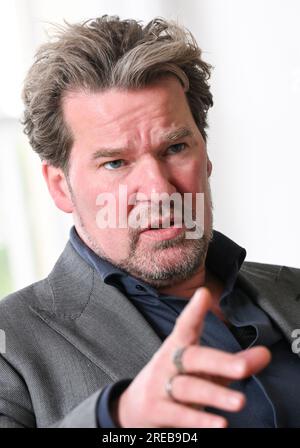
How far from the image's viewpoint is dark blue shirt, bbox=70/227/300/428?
47.4 inches

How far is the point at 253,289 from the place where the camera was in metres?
1.44

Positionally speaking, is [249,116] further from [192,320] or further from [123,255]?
[192,320]

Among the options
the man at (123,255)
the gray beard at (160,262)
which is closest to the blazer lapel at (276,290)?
the man at (123,255)

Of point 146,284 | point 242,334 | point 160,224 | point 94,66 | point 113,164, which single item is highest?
point 94,66

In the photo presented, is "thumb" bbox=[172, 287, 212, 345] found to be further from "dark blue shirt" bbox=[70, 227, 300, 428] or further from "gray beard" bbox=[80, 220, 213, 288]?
"gray beard" bbox=[80, 220, 213, 288]

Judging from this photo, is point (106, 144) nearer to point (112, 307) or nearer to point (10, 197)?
point (112, 307)

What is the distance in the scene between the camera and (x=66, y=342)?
1219mm

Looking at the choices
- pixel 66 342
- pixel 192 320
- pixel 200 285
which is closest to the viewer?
pixel 192 320

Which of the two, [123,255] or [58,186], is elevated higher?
[58,186]

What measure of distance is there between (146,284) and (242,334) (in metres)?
0.19

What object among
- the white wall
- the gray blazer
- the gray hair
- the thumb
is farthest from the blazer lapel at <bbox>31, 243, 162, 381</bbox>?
the white wall

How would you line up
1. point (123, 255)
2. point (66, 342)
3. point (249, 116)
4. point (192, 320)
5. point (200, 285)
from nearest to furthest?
1. point (192, 320)
2. point (66, 342)
3. point (123, 255)
4. point (200, 285)
5. point (249, 116)

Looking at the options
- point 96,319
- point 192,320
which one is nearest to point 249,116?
point 96,319

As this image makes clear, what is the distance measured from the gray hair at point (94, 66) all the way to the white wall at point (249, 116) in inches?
29.5
